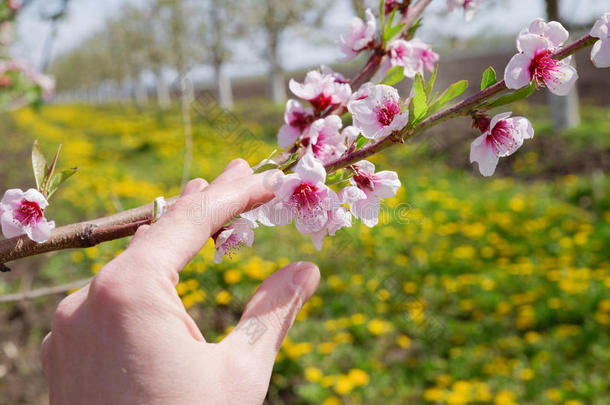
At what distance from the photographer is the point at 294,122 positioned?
3.68 feet

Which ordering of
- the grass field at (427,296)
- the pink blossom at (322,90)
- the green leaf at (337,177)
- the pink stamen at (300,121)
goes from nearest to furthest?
the green leaf at (337,177), the pink blossom at (322,90), the pink stamen at (300,121), the grass field at (427,296)

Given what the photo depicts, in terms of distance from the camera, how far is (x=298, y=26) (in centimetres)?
1530

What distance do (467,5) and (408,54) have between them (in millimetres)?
353

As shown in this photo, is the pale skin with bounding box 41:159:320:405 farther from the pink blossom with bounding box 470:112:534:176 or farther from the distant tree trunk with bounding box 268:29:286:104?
the distant tree trunk with bounding box 268:29:286:104

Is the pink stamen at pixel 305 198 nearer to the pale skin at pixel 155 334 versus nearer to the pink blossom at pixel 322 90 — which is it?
the pale skin at pixel 155 334

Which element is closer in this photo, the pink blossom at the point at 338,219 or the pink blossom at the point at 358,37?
the pink blossom at the point at 338,219

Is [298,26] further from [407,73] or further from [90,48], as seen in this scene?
[90,48]

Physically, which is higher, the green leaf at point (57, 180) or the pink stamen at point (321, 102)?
the green leaf at point (57, 180)

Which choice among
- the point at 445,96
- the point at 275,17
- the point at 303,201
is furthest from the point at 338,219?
the point at 275,17

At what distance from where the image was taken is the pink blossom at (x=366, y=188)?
2.90ft

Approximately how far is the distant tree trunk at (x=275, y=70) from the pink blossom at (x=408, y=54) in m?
16.5

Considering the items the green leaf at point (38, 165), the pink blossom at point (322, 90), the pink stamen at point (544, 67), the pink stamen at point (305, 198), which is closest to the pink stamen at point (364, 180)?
the pink stamen at point (305, 198)

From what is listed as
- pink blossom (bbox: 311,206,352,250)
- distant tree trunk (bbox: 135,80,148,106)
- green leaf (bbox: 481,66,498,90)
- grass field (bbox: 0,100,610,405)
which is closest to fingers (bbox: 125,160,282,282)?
pink blossom (bbox: 311,206,352,250)

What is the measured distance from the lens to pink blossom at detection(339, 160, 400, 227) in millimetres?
884
